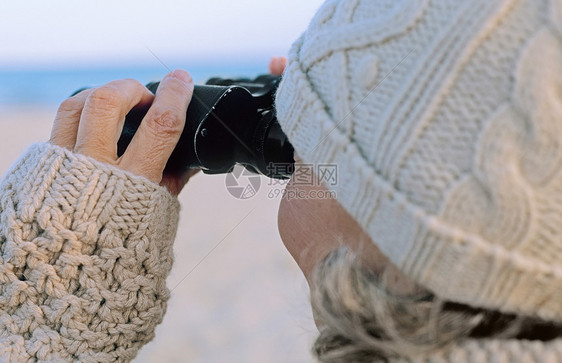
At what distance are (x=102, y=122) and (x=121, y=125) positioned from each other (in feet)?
0.15

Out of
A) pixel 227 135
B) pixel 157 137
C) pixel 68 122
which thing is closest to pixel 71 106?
pixel 68 122

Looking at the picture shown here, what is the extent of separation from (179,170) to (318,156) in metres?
0.37

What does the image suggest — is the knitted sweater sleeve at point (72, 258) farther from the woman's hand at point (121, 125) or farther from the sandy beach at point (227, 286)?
the sandy beach at point (227, 286)

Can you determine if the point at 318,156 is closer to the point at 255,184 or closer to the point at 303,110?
the point at 303,110

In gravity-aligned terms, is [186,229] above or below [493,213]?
below

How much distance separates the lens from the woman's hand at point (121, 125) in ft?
2.81

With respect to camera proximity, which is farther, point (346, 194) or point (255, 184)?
point (255, 184)

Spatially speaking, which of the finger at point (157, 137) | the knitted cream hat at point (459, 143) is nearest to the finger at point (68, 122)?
the finger at point (157, 137)

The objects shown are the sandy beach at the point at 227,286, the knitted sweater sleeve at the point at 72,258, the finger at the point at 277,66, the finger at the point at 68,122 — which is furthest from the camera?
the sandy beach at the point at 227,286

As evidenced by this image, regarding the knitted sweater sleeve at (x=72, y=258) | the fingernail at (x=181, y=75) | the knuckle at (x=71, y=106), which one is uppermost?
the fingernail at (x=181, y=75)

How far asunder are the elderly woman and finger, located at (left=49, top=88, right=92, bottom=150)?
2 centimetres

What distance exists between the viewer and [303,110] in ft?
2.33

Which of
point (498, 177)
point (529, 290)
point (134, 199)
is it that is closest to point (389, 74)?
point (498, 177)

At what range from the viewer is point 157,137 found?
876mm
